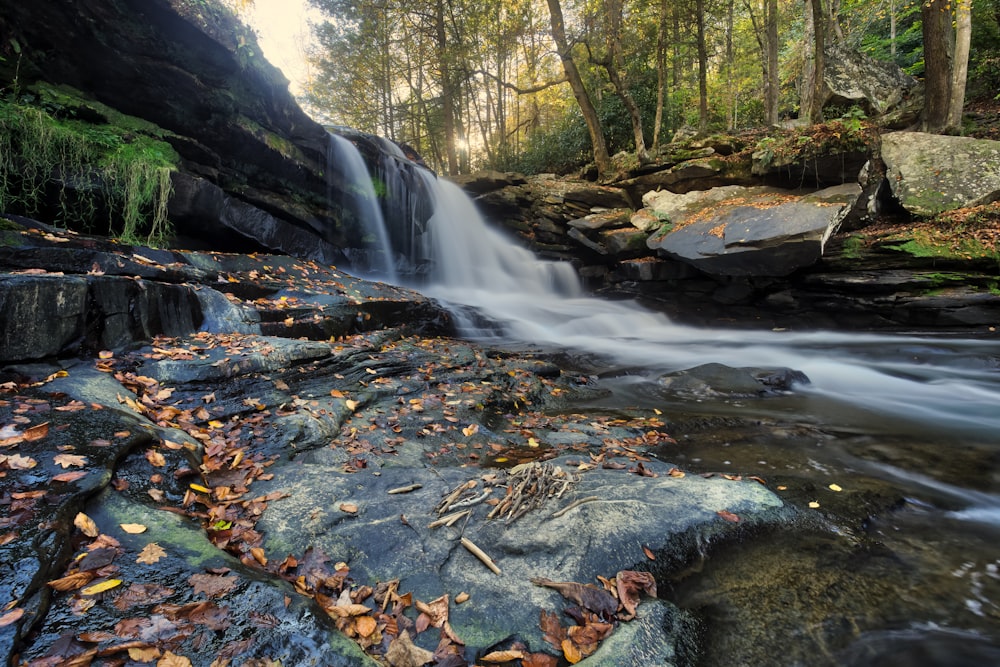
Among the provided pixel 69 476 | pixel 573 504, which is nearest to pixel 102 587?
pixel 69 476

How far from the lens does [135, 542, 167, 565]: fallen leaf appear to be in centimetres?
202

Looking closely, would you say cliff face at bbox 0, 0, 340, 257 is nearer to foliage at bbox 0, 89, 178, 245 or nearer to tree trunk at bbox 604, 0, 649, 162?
foliage at bbox 0, 89, 178, 245

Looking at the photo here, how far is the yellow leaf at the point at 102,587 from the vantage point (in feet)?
5.88

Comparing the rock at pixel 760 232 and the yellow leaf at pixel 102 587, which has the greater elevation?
the rock at pixel 760 232

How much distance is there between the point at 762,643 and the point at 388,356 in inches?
211

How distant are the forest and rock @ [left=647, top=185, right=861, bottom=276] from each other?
2684 millimetres

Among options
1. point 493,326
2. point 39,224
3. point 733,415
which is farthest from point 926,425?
point 39,224

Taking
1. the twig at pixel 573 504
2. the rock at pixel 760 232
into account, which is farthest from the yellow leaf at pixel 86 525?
the rock at pixel 760 232

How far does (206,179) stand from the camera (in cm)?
899

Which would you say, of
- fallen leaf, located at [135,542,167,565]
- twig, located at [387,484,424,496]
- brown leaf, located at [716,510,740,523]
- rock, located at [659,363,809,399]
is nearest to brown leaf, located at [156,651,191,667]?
fallen leaf, located at [135,542,167,565]

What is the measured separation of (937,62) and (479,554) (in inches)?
625

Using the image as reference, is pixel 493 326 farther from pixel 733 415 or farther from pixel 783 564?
pixel 783 564

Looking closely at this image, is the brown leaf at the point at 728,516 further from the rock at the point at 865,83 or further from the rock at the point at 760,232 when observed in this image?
the rock at the point at 865,83

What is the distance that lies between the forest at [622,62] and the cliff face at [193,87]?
20.5 ft
